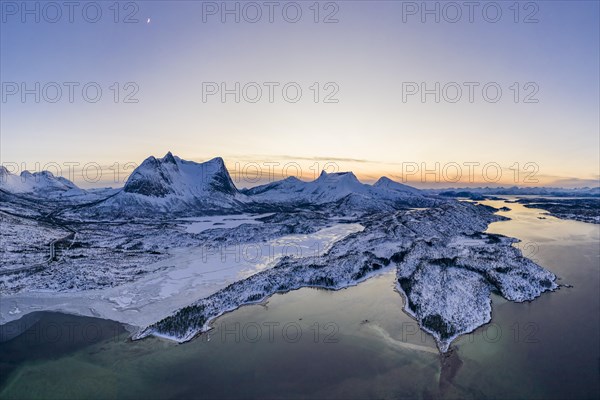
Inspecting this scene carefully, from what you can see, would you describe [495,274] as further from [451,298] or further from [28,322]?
[28,322]

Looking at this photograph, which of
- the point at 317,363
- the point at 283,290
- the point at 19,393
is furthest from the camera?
the point at 283,290

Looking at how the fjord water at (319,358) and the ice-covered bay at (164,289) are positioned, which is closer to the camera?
the fjord water at (319,358)

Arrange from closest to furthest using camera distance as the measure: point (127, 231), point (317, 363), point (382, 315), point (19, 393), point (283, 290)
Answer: point (19, 393) → point (317, 363) → point (382, 315) → point (283, 290) → point (127, 231)

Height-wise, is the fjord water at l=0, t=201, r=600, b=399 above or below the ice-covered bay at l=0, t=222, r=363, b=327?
below

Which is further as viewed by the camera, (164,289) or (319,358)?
(164,289)

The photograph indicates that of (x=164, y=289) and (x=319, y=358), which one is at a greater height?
(x=164, y=289)

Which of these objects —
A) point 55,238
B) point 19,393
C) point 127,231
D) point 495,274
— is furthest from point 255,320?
point 127,231

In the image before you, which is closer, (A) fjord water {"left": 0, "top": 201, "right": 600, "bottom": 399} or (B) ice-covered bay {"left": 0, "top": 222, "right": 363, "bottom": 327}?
(A) fjord water {"left": 0, "top": 201, "right": 600, "bottom": 399}

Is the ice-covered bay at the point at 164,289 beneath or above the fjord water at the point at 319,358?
above
